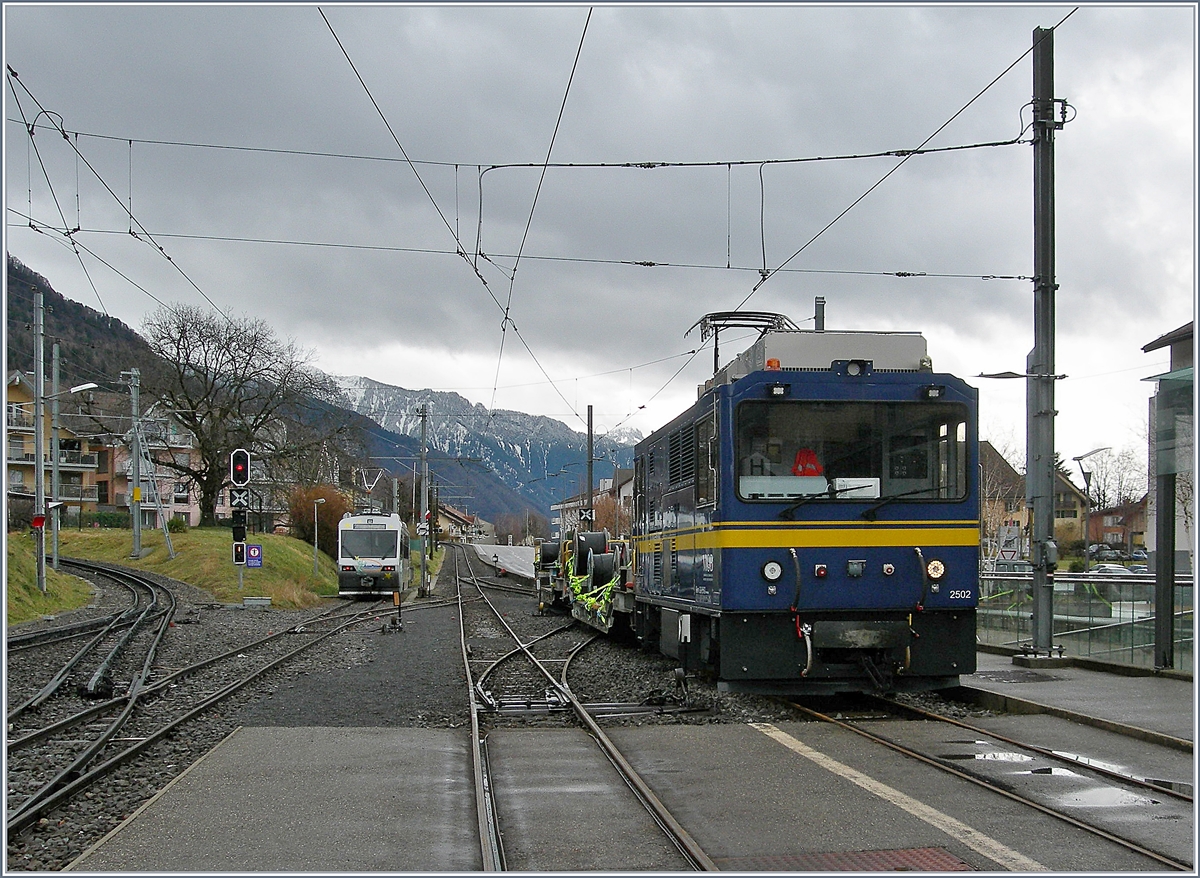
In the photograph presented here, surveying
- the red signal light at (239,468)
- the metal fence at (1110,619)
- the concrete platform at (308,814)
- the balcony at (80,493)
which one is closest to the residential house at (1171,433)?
the metal fence at (1110,619)

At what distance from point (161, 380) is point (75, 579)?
2163cm

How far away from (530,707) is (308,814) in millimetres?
5242

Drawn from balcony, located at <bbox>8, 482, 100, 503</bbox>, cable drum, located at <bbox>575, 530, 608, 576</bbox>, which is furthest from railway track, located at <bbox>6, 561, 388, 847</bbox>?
balcony, located at <bbox>8, 482, 100, 503</bbox>

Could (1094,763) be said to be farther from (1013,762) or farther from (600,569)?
(600,569)

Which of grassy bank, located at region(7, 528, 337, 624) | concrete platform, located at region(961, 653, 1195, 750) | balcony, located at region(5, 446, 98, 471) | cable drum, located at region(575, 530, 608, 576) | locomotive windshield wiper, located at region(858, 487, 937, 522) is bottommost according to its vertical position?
grassy bank, located at region(7, 528, 337, 624)

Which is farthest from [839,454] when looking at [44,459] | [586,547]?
[44,459]

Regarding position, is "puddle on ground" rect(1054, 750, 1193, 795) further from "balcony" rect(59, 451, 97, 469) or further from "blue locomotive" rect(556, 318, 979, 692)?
"balcony" rect(59, 451, 97, 469)

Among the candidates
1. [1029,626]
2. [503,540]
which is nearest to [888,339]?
[1029,626]

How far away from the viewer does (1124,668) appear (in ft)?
42.3

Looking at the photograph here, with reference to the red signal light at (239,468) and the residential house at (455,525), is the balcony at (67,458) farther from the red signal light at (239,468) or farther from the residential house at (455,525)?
the residential house at (455,525)

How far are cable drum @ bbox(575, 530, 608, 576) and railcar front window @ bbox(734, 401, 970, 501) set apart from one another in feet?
49.7

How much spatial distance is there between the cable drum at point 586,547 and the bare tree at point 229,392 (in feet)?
101

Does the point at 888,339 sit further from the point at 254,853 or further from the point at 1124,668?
the point at 254,853

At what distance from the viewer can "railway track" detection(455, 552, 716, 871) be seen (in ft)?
20.2
